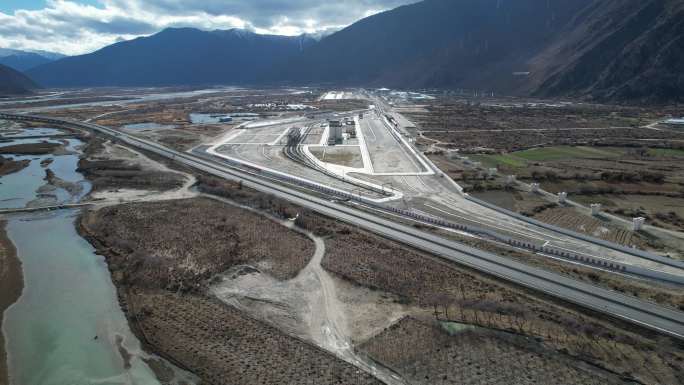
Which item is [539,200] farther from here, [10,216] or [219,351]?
[10,216]

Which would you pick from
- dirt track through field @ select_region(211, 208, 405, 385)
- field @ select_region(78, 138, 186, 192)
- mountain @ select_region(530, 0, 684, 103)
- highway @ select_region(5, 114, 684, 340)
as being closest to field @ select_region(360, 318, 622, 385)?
dirt track through field @ select_region(211, 208, 405, 385)

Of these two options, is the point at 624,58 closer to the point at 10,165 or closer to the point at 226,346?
the point at 226,346

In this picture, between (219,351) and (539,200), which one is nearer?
(219,351)

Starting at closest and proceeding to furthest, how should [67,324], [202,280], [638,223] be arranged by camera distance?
[67,324] < [202,280] < [638,223]

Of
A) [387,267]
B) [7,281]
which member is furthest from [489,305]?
[7,281]

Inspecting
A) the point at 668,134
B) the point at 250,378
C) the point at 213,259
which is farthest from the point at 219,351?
the point at 668,134

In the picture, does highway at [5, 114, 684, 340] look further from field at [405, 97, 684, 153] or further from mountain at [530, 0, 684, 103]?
mountain at [530, 0, 684, 103]
